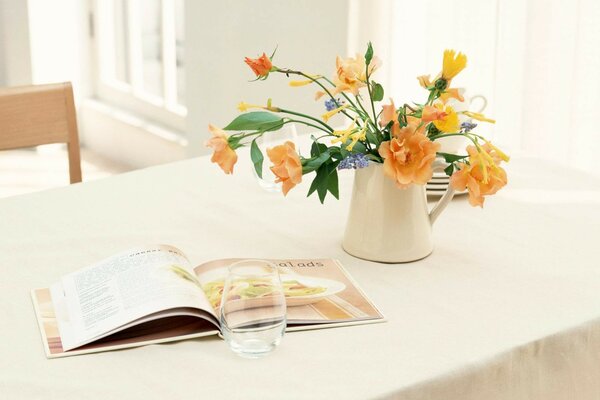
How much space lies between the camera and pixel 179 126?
400 centimetres

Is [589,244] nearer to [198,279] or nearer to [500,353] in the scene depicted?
[500,353]

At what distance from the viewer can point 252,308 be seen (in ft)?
3.90

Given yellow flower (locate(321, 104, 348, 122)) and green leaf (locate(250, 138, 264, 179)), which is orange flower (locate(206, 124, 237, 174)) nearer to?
green leaf (locate(250, 138, 264, 179))

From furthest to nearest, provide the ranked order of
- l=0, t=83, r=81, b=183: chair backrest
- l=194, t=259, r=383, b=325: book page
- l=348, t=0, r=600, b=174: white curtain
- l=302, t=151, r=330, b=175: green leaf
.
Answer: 1. l=348, t=0, r=600, b=174: white curtain
2. l=0, t=83, r=81, b=183: chair backrest
3. l=302, t=151, r=330, b=175: green leaf
4. l=194, t=259, r=383, b=325: book page

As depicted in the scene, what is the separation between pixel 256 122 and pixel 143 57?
2.88m

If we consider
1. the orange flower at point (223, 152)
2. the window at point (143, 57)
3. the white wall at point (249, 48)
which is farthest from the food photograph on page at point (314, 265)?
the window at point (143, 57)

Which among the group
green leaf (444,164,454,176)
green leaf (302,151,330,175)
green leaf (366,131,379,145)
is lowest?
green leaf (444,164,454,176)

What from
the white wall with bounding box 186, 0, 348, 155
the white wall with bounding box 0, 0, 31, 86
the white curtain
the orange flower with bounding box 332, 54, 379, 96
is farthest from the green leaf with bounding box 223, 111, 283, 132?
the white wall with bounding box 0, 0, 31, 86

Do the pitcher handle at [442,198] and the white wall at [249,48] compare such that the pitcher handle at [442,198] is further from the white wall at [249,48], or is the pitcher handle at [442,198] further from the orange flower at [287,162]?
the white wall at [249,48]

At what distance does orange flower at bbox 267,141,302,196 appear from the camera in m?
1.36

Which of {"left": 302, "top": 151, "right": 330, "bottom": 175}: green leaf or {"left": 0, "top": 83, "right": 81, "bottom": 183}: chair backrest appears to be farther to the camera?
{"left": 0, "top": 83, "right": 81, "bottom": 183}: chair backrest

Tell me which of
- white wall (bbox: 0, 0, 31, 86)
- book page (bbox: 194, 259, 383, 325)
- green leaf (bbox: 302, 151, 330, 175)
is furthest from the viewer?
Result: white wall (bbox: 0, 0, 31, 86)

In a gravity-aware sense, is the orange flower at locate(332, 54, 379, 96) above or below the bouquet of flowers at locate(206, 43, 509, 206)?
above

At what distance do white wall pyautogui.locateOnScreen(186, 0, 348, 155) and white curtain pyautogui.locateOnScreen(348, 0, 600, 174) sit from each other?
0.29 meters
